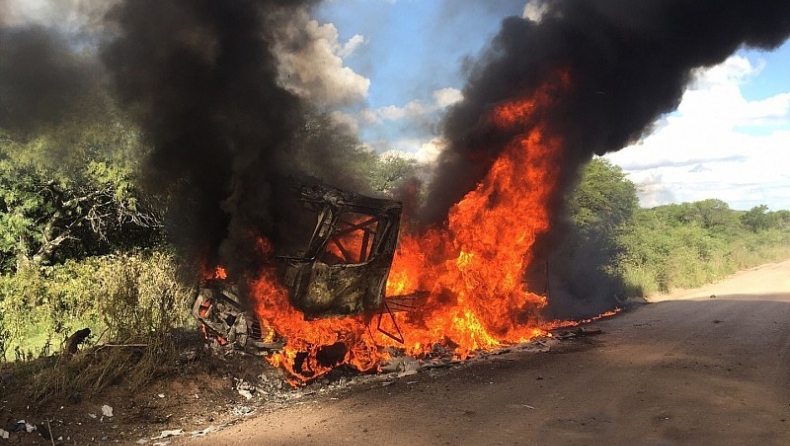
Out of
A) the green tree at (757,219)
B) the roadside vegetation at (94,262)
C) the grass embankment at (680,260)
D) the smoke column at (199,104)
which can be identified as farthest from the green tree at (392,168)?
the green tree at (757,219)

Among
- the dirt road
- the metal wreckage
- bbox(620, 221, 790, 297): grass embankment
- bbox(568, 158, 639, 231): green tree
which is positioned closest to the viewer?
the dirt road

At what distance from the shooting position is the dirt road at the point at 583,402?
20.3 feet

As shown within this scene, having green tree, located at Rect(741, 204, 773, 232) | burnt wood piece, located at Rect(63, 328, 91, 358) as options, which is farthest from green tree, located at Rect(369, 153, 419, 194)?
green tree, located at Rect(741, 204, 773, 232)

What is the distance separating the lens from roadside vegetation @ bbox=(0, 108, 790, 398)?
814 cm

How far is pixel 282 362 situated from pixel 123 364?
2.67 meters

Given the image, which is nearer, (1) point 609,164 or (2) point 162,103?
(2) point 162,103

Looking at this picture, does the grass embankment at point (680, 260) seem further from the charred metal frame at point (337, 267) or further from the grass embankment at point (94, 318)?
the grass embankment at point (94, 318)

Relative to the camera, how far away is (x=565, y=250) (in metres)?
19.7

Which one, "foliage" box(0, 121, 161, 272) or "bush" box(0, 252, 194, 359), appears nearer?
"bush" box(0, 252, 194, 359)

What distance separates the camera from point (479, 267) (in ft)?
39.7

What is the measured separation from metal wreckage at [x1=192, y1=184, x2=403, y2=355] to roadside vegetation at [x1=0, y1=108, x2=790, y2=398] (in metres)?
0.91

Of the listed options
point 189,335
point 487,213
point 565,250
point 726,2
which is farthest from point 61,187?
point 726,2

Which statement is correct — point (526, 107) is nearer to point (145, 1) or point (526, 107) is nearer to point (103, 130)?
point (145, 1)

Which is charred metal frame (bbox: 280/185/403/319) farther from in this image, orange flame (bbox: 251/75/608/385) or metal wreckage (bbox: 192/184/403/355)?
orange flame (bbox: 251/75/608/385)
